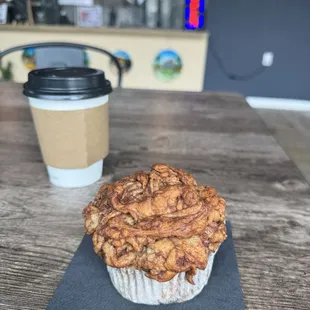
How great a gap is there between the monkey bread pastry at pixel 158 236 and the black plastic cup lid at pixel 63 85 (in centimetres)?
24

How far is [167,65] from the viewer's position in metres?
3.26

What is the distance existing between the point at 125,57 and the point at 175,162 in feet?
8.65

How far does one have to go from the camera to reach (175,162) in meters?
0.84

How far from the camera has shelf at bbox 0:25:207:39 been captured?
3.08m

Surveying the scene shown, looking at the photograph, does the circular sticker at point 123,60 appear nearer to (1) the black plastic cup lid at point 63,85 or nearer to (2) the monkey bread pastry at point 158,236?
(1) the black plastic cup lid at point 63,85

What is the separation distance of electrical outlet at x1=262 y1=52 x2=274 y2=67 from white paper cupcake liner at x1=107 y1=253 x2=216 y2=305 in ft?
12.4

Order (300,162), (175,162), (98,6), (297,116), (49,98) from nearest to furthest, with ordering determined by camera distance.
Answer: (49,98) < (175,162) < (300,162) < (98,6) < (297,116)

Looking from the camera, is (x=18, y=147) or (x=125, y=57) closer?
(x=18, y=147)

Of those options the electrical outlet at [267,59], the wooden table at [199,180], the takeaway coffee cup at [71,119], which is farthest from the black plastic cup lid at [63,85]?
the electrical outlet at [267,59]

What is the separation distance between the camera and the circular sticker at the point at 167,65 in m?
3.20

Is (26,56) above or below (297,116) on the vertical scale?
above

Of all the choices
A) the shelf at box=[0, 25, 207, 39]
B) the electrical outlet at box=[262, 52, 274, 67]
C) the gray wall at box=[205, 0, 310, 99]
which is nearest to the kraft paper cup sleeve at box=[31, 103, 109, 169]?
the shelf at box=[0, 25, 207, 39]

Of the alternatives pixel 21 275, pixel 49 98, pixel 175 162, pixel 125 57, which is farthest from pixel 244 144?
pixel 125 57

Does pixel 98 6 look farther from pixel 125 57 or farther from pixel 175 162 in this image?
pixel 175 162
